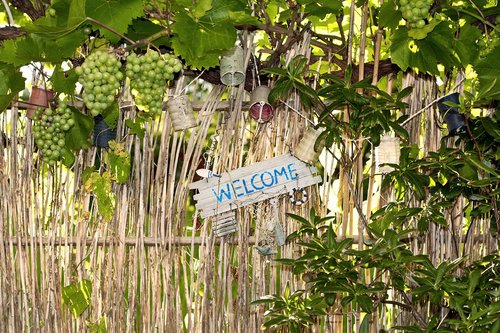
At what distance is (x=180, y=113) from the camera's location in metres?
2.20

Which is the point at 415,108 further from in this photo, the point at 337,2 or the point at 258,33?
the point at 258,33

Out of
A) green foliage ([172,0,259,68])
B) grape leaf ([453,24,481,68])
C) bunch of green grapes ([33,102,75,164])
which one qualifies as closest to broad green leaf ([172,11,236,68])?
green foliage ([172,0,259,68])

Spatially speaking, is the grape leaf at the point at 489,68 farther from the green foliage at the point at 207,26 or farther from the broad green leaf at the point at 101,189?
the broad green leaf at the point at 101,189

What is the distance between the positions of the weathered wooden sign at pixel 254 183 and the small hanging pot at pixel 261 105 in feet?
0.39

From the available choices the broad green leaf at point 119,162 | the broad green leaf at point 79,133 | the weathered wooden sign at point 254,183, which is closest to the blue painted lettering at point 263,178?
the weathered wooden sign at point 254,183

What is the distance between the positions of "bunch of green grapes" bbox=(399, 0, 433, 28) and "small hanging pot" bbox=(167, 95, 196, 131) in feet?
1.99

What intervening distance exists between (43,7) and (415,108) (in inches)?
40.2

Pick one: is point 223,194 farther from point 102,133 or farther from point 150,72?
point 150,72

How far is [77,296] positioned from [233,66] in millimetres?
762

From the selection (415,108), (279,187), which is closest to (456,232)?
(415,108)

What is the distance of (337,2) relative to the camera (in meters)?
2.05

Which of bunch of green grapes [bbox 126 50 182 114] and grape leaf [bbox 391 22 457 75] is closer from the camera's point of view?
bunch of green grapes [bbox 126 50 182 114]

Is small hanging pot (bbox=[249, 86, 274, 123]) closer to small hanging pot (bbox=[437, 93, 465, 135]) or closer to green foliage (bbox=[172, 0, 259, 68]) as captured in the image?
green foliage (bbox=[172, 0, 259, 68])

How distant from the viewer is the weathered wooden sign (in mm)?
2238
